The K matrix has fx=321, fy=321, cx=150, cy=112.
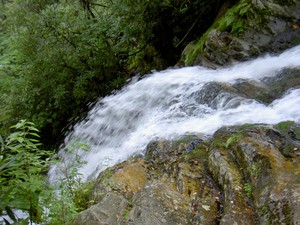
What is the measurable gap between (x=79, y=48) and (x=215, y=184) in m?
6.83

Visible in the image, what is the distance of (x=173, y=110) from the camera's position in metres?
5.95

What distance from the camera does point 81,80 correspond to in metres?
9.11

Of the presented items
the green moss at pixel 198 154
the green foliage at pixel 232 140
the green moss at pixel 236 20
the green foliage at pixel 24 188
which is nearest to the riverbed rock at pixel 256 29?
the green moss at pixel 236 20

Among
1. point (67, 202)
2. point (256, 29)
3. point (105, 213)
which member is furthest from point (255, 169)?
point (256, 29)

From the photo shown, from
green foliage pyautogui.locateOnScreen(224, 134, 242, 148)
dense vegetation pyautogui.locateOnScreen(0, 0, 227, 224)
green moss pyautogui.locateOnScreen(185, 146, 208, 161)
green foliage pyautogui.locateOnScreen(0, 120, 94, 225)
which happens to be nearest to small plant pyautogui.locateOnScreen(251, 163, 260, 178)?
green foliage pyautogui.locateOnScreen(224, 134, 242, 148)

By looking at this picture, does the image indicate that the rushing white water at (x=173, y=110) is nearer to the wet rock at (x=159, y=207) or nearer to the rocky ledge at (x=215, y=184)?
the rocky ledge at (x=215, y=184)

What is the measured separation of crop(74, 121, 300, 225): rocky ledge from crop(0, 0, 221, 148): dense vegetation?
17.4 feet

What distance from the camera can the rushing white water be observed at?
4.86 metres

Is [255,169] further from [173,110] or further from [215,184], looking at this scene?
[173,110]

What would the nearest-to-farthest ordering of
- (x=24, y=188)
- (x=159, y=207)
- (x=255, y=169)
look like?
1. (x=24, y=188)
2. (x=159, y=207)
3. (x=255, y=169)

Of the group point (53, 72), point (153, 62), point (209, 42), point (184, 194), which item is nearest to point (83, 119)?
point (53, 72)

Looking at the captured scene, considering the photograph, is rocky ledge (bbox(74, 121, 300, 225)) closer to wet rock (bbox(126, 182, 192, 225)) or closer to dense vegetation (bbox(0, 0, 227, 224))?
wet rock (bbox(126, 182, 192, 225))

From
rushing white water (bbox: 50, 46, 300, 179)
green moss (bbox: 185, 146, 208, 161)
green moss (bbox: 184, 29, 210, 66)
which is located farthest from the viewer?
green moss (bbox: 184, 29, 210, 66)

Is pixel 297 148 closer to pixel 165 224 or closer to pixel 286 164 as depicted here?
pixel 286 164
